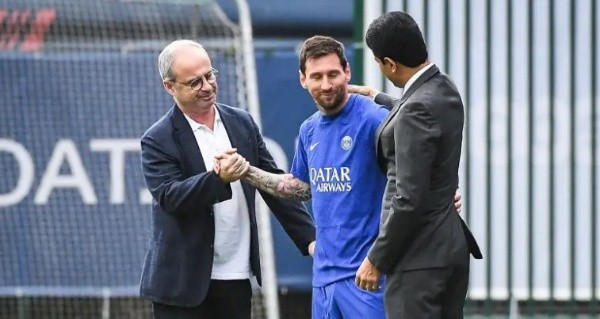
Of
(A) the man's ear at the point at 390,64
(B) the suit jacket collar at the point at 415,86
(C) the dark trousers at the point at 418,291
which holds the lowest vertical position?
(C) the dark trousers at the point at 418,291

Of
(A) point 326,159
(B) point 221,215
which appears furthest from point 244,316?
(A) point 326,159

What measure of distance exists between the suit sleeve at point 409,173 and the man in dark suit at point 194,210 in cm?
75

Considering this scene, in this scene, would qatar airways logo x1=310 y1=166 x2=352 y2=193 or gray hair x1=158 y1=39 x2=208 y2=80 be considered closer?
qatar airways logo x1=310 y1=166 x2=352 y2=193

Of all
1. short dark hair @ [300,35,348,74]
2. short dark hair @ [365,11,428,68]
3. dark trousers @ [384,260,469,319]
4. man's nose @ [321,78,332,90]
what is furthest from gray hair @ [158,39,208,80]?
dark trousers @ [384,260,469,319]

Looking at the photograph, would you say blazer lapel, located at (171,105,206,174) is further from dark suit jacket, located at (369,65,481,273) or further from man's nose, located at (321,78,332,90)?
dark suit jacket, located at (369,65,481,273)

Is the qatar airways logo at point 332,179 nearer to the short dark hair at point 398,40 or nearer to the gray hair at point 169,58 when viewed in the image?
the short dark hair at point 398,40

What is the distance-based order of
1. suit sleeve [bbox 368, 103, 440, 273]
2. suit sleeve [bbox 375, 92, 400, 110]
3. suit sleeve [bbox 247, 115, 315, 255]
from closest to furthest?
1. suit sleeve [bbox 368, 103, 440, 273]
2. suit sleeve [bbox 375, 92, 400, 110]
3. suit sleeve [bbox 247, 115, 315, 255]

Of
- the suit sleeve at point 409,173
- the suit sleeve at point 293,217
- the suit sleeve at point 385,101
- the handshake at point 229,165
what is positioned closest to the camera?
the suit sleeve at point 409,173

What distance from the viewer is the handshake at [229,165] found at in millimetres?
5316

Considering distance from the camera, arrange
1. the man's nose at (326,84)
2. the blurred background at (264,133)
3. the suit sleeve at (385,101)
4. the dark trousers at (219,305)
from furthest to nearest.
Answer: the blurred background at (264,133) < the dark trousers at (219,305) < the suit sleeve at (385,101) < the man's nose at (326,84)

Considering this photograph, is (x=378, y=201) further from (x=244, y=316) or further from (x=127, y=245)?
(x=127, y=245)

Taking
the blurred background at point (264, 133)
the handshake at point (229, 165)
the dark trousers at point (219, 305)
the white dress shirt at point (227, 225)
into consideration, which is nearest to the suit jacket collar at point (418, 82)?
the handshake at point (229, 165)

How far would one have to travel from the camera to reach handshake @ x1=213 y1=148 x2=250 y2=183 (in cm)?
532

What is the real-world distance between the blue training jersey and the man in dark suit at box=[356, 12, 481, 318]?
204 mm
